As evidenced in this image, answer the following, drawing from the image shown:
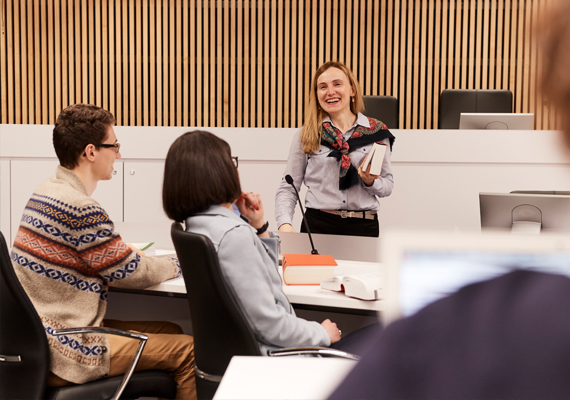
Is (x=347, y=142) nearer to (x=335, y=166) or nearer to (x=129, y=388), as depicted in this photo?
(x=335, y=166)

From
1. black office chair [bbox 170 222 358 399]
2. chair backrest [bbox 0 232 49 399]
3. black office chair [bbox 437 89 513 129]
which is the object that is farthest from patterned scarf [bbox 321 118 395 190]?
black office chair [bbox 437 89 513 129]

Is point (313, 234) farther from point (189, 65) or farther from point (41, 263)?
point (189, 65)

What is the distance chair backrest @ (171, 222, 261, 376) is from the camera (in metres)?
1.46

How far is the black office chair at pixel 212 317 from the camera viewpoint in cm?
146

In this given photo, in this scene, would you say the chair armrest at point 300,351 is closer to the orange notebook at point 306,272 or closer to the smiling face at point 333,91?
the orange notebook at point 306,272

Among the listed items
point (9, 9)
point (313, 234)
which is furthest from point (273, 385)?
point (9, 9)

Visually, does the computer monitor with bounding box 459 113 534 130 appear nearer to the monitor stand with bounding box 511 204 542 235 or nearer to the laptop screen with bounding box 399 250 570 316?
the monitor stand with bounding box 511 204 542 235

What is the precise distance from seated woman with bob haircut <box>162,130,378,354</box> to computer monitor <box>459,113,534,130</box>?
358 centimetres

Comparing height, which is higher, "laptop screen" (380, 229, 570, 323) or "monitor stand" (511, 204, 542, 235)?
"laptop screen" (380, 229, 570, 323)

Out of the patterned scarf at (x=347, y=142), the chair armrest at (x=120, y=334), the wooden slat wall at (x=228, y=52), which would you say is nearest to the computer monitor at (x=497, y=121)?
the wooden slat wall at (x=228, y=52)

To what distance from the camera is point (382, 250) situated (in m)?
0.73

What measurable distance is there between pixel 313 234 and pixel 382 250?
2.12m

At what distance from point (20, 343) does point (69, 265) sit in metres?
0.29

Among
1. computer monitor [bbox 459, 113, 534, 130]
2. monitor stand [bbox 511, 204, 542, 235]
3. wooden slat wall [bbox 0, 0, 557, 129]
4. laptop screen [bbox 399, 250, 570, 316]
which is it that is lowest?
monitor stand [bbox 511, 204, 542, 235]
